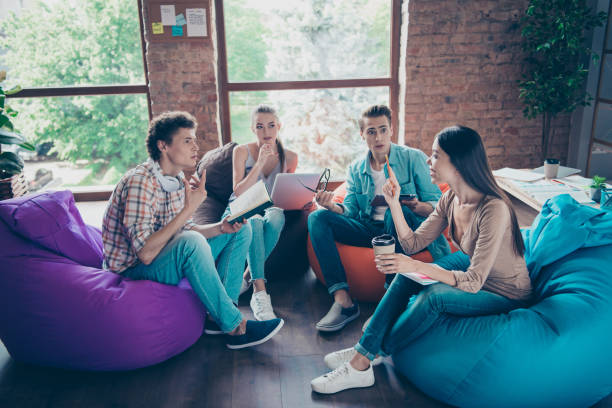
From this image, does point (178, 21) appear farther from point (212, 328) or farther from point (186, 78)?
point (212, 328)

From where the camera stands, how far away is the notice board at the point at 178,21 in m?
4.15

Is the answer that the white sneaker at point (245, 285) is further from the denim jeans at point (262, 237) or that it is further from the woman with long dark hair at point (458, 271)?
the woman with long dark hair at point (458, 271)

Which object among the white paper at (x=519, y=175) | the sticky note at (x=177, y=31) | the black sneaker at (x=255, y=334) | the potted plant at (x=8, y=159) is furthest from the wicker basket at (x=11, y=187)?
the white paper at (x=519, y=175)

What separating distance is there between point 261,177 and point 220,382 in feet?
4.67

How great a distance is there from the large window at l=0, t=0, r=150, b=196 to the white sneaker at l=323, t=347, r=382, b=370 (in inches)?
126

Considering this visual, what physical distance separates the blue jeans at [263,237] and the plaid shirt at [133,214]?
61 cm

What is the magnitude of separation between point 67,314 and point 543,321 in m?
1.91

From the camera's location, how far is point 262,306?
2.71 meters

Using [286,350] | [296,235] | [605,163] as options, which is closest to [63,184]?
[296,235]

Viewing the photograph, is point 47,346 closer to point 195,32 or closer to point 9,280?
point 9,280

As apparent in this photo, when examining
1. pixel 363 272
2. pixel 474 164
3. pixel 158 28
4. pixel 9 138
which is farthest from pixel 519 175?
pixel 9 138

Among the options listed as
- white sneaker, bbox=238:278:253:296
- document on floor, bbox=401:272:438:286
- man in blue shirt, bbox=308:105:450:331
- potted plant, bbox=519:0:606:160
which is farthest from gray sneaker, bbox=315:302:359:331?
potted plant, bbox=519:0:606:160

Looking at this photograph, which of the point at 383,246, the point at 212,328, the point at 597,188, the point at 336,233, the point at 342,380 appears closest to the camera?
the point at 383,246

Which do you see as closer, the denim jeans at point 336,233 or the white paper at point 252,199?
the white paper at point 252,199
